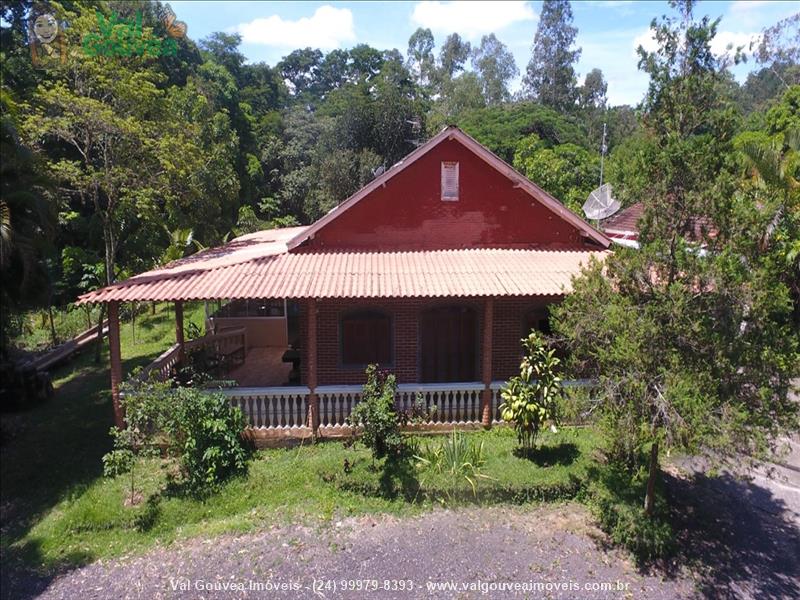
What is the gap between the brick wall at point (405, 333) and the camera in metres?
12.0

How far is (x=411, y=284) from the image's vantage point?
10742 millimetres

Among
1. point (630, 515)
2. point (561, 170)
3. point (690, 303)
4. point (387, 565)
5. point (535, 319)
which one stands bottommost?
point (387, 565)

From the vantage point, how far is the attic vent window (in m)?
12.9

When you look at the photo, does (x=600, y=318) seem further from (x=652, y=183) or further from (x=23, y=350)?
(x=23, y=350)

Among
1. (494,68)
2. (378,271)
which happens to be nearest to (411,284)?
(378,271)

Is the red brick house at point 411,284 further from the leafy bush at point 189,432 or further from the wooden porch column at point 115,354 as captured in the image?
the leafy bush at point 189,432

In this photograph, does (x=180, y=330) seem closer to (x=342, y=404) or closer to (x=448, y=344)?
(x=342, y=404)

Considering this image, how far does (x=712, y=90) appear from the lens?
7445 millimetres

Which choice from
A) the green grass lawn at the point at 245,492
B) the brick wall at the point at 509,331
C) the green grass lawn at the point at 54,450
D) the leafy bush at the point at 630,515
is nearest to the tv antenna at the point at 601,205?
the brick wall at the point at 509,331

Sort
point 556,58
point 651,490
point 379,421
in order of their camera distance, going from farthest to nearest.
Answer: point 556,58 < point 379,421 < point 651,490

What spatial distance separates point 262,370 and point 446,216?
6.42m

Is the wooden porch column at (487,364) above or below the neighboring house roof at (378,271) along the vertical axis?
below

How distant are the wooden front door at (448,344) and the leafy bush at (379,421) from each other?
223 cm

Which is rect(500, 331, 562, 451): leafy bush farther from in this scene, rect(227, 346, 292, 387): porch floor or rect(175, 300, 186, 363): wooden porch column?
rect(175, 300, 186, 363): wooden porch column
